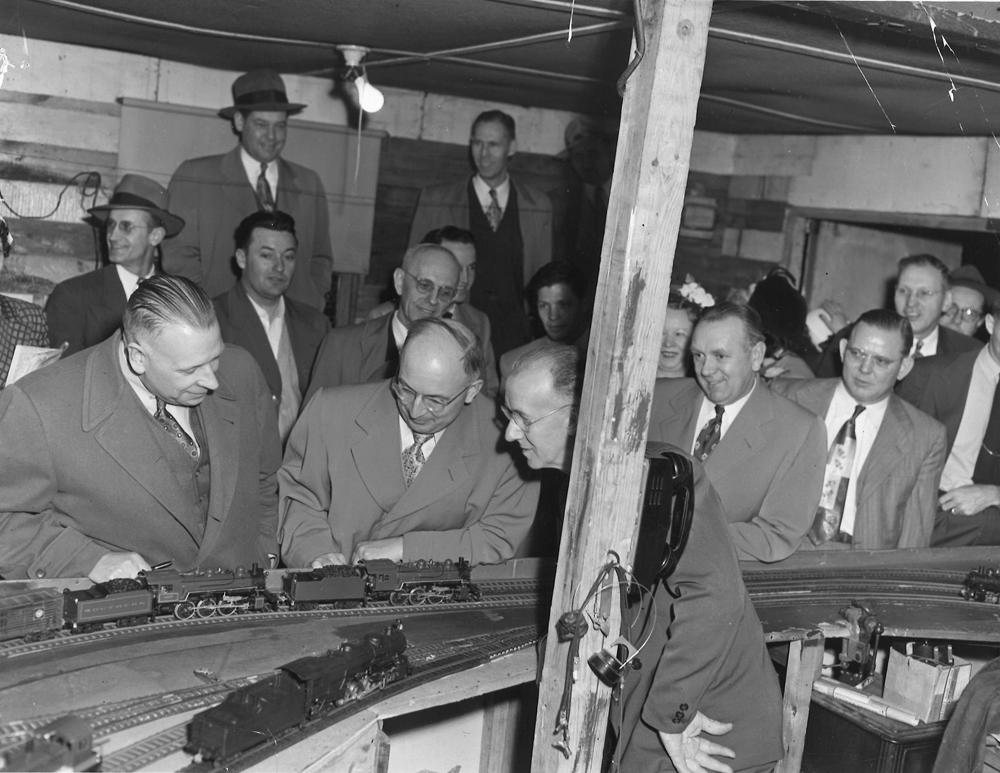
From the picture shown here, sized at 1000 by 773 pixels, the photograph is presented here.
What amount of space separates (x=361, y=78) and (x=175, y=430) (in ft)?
16.1

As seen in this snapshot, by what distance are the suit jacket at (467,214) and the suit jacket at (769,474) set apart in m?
3.89

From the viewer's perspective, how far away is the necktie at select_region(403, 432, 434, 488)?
530 centimetres

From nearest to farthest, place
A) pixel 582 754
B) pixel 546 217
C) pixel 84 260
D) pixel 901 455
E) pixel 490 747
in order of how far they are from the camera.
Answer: pixel 582 754 < pixel 490 747 < pixel 901 455 < pixel 84 260 < pixel 546 217

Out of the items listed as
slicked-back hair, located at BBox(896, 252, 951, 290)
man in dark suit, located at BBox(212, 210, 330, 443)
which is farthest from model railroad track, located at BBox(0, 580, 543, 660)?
slicked-back hair, located at BBox(896, 252, 951, 290)

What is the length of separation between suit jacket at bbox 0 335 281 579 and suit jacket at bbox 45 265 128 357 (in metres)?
2.68

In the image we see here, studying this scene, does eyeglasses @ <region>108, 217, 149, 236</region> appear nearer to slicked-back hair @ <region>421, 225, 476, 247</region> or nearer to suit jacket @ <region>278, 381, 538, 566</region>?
slicked-back hair @ <region>421, 225, 476, 247</region>

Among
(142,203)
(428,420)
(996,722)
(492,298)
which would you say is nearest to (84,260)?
(142,203)

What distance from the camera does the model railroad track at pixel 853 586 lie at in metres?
5.56

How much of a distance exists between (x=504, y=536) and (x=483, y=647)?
1047mm

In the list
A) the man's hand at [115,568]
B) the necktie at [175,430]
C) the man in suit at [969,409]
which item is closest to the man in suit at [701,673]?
the necktie at [175,430]

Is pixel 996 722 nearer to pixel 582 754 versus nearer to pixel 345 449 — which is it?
pixel 582 754

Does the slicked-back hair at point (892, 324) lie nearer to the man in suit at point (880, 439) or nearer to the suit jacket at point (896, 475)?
the man in suit at point (880, 439)

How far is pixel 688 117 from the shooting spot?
3357mm

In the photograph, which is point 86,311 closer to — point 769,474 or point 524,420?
point 524,420
